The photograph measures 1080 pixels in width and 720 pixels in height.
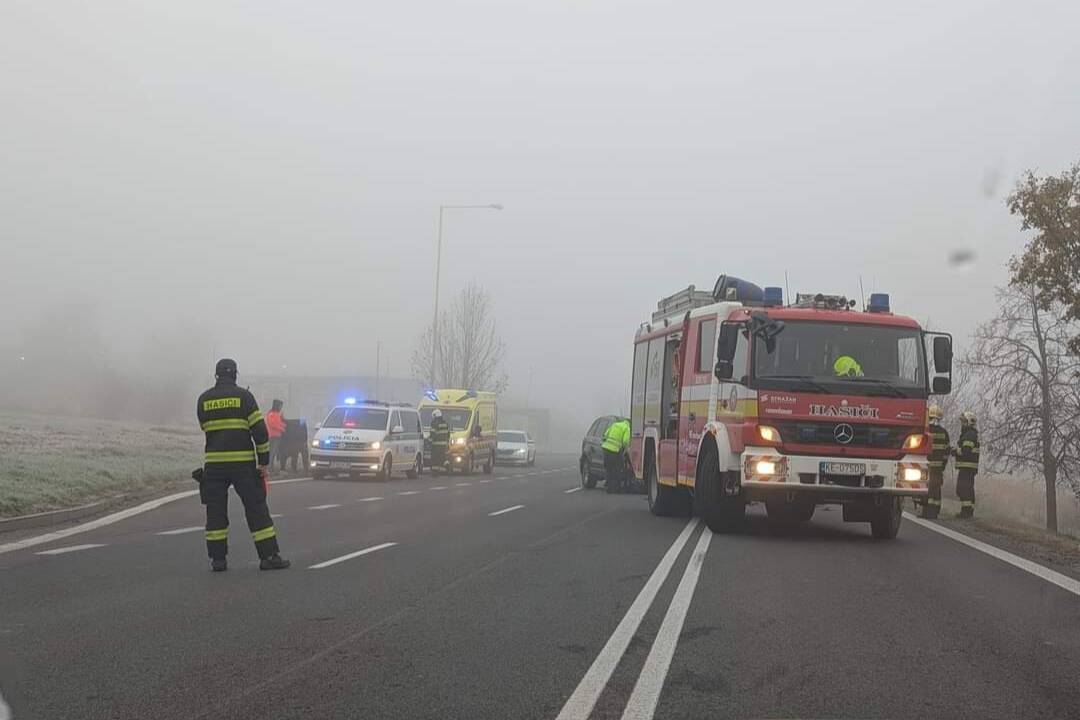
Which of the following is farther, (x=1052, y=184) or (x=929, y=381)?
(x=1052, y=184)

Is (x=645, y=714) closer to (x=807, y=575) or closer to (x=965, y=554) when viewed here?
(x=807, y=575)

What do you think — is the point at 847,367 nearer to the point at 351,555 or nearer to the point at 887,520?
the point at 887,520

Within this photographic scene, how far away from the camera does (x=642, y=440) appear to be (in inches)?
728

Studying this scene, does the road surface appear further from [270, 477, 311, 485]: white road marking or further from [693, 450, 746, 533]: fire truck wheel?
[270, 477, 311, 485]: white road marking

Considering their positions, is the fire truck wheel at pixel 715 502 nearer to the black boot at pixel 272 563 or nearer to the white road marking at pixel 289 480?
the black boot at pixel 272 563

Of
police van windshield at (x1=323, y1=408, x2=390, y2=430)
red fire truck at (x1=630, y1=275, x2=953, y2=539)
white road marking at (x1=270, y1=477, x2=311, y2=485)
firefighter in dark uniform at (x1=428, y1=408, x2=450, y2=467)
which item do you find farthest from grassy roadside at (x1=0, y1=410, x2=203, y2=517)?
red fire truck at (x1=630, y1=275, x2=953, y2=539)

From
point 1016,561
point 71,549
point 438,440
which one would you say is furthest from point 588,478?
point 71,549

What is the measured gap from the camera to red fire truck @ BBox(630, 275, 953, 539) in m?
13.0

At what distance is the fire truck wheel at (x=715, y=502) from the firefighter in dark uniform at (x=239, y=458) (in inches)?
225

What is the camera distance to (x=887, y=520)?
1393cm

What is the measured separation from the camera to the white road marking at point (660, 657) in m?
5.32

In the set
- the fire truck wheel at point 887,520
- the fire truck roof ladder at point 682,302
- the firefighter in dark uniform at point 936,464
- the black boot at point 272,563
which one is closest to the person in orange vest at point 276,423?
the fire truck roof ladder at point 682,302

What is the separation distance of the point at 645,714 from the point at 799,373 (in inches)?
335

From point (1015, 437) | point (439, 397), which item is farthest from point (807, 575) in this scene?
point (439, 397)
